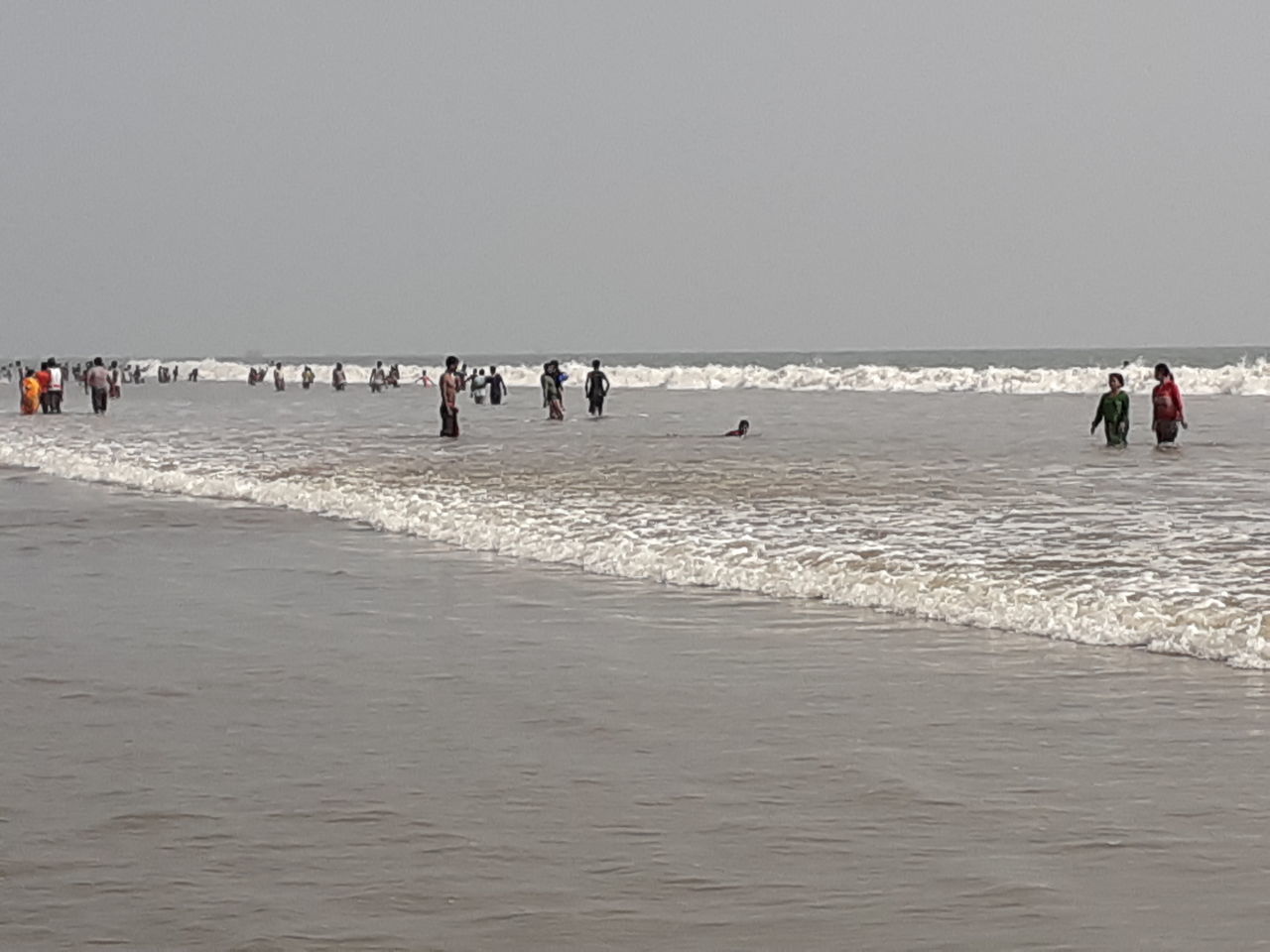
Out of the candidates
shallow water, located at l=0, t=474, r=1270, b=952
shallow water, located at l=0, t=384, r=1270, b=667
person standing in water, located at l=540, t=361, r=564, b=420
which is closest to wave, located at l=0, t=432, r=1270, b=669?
shallow water, located at l=0, t=384, r=1270, b=667

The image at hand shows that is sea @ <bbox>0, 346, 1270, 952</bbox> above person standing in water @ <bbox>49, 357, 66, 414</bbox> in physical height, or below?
below

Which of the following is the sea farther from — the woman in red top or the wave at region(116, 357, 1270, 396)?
the wave at region(116, 357, 1270, 396)

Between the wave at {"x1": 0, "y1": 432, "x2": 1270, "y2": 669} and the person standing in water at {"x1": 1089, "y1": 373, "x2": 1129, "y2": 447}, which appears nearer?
the wave at {"x1": 0, "y1": 432, "x2": 1270, "y2": 669}

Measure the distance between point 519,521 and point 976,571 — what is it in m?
5.57

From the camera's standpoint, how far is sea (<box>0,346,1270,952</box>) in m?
5.23

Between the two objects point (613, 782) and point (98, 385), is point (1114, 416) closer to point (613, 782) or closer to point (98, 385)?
point (613, 782)

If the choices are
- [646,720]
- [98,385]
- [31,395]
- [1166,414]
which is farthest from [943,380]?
[646,720]

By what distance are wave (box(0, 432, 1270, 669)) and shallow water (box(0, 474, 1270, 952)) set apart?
0.40m

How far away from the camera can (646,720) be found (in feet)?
26.1

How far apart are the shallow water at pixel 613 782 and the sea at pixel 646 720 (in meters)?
0.02

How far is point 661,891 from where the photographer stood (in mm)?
5336

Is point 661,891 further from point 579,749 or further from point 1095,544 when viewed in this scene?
point 1095,544

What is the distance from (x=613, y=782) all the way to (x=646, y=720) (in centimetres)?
121

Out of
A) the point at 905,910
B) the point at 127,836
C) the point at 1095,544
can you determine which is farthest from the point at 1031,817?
the point at 1095,544
